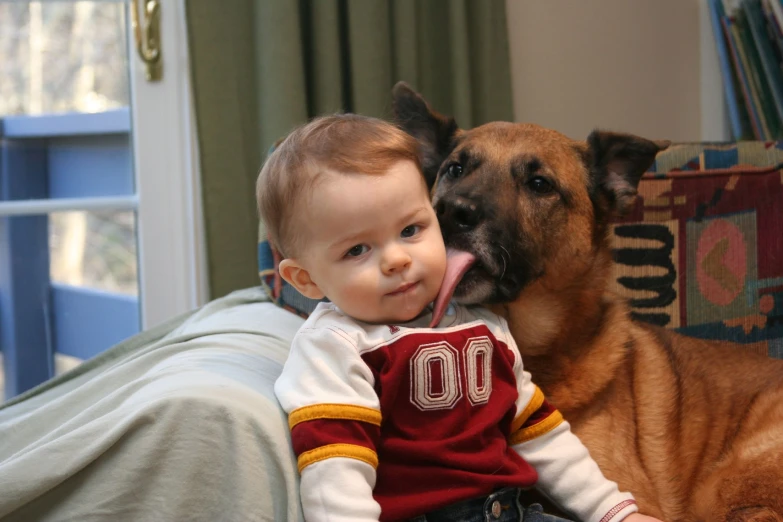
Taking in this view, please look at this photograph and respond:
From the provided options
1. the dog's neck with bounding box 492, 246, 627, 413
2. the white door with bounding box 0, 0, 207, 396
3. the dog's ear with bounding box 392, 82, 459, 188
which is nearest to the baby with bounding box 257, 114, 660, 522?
the dog's neck with bounding box 492, 246, 627, 413

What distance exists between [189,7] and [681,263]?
5.04ft

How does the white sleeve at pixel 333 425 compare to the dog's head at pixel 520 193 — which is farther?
the dog's head at pixel 520 193

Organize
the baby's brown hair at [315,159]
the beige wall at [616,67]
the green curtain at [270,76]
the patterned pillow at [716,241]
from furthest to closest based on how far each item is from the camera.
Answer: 1. the beige wall at [616,67]
2. the green curtain at [270,76]
3. the patterned pillow at [716,241]
4. the baby's brown hair at [315,159]

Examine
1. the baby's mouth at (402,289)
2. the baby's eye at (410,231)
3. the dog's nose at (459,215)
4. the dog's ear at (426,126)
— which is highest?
the dog's ear at (426,126)

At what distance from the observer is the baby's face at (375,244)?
1090 mm

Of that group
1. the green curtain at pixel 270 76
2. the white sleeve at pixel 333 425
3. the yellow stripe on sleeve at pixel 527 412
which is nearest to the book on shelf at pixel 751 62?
the green curtain at pixel 270 76

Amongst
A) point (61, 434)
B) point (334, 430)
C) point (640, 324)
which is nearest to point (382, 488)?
point (334, 430)

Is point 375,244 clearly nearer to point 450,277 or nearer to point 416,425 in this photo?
point 450,277

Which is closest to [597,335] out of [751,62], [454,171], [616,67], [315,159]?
[454,171]

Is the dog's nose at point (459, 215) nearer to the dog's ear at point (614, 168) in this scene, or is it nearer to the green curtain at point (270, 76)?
the dog's ear at point (614, 168)

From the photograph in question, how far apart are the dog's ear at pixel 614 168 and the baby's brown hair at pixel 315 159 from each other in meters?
0.52

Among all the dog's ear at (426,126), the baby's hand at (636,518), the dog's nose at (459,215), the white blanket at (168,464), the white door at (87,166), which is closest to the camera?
the white blanket at (168,464)

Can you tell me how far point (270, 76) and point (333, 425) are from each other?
1423mm

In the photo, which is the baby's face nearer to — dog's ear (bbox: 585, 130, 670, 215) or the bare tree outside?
dog's ear (bbox: 585, 130, 670, 215)
